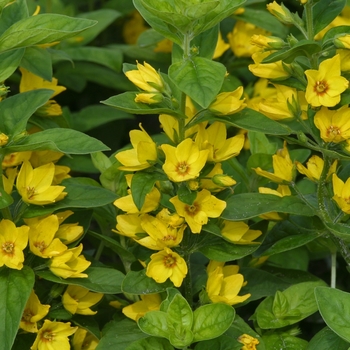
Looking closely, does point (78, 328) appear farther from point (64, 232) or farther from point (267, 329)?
point (267, 329)

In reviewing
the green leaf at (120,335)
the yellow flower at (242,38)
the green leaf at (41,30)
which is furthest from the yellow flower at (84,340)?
the yellow flower at (242,38)

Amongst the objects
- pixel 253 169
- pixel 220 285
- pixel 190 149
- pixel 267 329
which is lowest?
pixel 267 329

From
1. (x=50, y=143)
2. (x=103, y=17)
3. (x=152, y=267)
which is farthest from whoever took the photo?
(x=103, y=17)

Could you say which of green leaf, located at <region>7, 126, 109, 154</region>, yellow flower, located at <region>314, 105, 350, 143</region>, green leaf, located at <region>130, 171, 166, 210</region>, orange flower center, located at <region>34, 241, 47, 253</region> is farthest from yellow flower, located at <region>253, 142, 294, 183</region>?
orange flower center, located at <region>34, 241, 47, 253</region>

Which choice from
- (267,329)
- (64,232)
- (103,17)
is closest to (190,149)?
(64,232)

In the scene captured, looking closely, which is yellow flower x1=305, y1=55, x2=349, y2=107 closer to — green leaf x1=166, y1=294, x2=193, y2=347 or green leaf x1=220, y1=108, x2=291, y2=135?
green leaf x1=220, y1=108, x2=291, y2=135

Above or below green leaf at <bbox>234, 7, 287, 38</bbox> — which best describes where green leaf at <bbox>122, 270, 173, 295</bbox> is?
below
